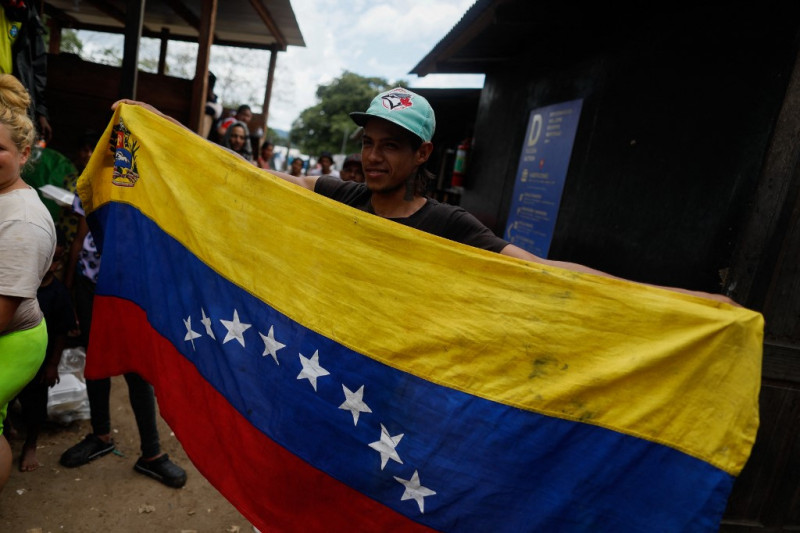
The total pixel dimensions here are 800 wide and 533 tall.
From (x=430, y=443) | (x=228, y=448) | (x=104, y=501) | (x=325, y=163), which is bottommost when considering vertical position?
(x=104, y=501)

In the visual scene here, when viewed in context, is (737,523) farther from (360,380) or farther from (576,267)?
(360,380)

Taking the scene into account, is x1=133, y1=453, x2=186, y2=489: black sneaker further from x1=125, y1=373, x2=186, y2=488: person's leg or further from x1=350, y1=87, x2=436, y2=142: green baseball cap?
x1=350, y1=87, x2=436, y2=142: green baseball cap

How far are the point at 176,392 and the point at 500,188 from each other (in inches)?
180

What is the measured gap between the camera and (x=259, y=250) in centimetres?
187

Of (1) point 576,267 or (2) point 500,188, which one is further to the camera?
(2) point 500,188

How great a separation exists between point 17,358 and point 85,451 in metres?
1.38

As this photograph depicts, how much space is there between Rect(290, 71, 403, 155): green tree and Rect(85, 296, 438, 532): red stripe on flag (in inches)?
1484

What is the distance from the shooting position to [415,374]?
156 cm

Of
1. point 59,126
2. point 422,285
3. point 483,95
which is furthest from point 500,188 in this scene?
point 59,126

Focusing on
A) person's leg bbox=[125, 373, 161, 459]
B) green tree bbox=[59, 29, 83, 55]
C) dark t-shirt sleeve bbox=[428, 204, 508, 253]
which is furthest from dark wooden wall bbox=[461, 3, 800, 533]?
green tree bbox=[59, 29, 83, 55]

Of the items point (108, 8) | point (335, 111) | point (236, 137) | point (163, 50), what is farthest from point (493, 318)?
point (335, 111)

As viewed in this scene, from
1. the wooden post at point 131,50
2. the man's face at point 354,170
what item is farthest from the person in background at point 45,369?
the man's face at point 354,170

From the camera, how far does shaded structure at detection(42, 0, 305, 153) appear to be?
4309 mm

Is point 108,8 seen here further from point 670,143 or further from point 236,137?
point 670,143
